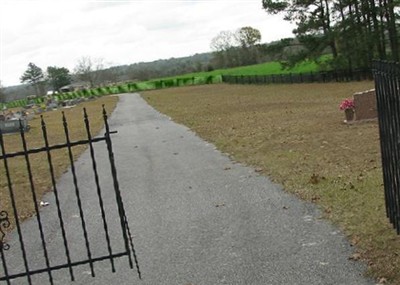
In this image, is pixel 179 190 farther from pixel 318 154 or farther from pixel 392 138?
pixel 392 138

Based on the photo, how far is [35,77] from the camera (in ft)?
431

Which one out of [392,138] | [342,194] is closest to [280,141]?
[342,194]

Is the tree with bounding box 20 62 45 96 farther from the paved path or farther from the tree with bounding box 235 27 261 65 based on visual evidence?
the paved path

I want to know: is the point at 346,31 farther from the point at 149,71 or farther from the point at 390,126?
the point at 149,71

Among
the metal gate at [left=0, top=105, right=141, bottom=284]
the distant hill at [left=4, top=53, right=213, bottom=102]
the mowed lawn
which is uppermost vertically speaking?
the distant hill at [left=4, top=53, right=213, bottom=102]

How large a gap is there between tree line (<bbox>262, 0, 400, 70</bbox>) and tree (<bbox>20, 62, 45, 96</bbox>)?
92.7m

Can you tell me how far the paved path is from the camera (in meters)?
5.51

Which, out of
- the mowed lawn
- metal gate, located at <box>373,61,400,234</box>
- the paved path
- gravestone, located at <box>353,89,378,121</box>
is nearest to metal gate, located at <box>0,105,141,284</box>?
the paved path

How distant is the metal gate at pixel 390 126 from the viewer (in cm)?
536

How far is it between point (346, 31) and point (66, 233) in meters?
40.0

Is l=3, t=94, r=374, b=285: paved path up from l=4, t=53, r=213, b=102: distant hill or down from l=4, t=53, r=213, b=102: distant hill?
down

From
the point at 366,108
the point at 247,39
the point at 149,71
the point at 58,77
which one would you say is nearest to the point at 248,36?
the point at 247,39

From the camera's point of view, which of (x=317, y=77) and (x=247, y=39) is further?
(x=247, y=39)

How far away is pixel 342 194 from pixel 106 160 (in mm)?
8411
